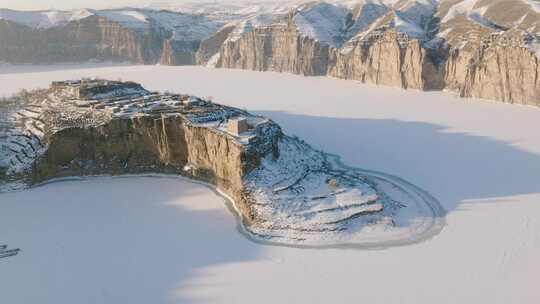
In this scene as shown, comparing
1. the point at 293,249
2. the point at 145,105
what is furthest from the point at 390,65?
the point at 293,249

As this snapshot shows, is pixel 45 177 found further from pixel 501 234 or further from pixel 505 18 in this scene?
pixel 505 18

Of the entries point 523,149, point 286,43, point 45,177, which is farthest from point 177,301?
point 286,43

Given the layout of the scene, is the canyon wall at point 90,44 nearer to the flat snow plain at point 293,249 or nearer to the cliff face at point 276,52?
the cliff face at point 276,52

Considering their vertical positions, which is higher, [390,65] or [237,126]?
[390,65]

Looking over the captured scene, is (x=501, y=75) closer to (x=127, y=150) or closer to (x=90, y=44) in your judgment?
(x=127, y=150)

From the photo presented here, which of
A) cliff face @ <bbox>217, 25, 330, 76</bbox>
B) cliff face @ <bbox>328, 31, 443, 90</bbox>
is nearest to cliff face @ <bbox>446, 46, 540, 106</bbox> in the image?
cliff face @ <bbox>328, 31, 443, 90</bbox>

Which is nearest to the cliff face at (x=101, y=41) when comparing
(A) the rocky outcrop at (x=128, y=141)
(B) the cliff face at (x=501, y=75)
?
(B) the cliff face at (x=501, y=75)
